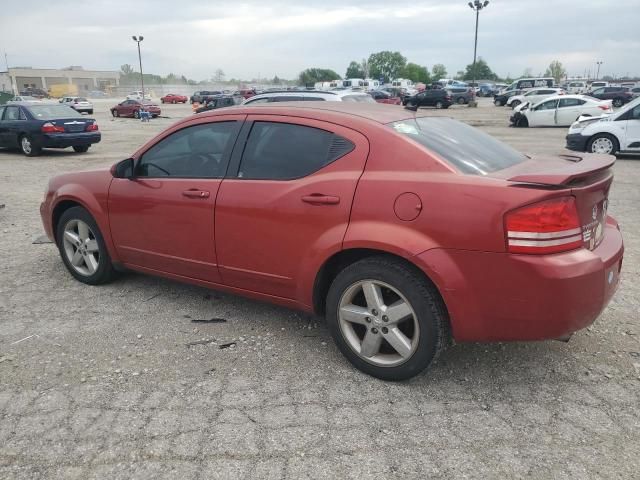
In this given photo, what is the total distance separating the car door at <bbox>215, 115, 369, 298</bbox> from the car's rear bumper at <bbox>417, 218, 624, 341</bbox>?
676mm

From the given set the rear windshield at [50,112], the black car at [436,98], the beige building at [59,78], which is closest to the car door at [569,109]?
the black car at [436,98]

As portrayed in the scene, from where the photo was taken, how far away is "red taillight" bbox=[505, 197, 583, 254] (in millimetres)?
2631

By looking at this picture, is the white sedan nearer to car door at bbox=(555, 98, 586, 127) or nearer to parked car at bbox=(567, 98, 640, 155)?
car door at bbox=(555, 98, 586, 127)

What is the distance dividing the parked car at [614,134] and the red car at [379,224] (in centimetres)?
1074

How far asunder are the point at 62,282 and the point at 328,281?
2824 mm

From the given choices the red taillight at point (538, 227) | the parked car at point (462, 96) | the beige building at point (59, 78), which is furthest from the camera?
the beige building at point (59, 78)

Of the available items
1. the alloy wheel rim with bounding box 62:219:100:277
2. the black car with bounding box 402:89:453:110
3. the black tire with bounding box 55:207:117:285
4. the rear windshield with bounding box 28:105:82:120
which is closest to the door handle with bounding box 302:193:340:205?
the black tire with bounding box 55:207:117:285

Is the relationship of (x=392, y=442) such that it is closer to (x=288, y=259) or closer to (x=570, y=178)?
(x=288, y=259)

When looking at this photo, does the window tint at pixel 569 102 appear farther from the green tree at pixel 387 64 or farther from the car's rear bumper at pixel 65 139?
the green tree at pixel 387 64

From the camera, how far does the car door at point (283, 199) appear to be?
3168 millimetres

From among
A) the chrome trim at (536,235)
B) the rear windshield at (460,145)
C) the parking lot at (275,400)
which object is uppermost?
the rear windshield at (460,145)

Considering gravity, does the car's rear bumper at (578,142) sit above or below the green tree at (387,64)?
below

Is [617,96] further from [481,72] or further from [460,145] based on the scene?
[481,72]

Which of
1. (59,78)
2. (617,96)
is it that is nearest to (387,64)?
(59,78)
